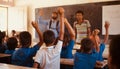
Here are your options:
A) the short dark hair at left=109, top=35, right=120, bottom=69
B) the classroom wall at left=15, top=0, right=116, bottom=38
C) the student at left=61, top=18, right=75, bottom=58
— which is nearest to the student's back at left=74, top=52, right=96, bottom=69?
the student at left=61, top=18, right=75, bottom=58

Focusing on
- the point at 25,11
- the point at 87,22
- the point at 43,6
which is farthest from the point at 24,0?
the point at 87,22

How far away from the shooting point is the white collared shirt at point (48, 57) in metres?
1.90

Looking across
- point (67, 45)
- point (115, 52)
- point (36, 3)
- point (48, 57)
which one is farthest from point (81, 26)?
point (115, 52)

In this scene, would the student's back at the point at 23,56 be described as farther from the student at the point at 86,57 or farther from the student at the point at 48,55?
the student at the point at 86,57

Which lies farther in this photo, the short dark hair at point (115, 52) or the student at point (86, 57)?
the student at point (86, 57)

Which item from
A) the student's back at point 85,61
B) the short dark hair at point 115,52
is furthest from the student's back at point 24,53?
the short dark hair at point 115,52

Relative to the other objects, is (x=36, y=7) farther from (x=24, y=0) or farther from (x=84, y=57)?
(x=84, y=57)

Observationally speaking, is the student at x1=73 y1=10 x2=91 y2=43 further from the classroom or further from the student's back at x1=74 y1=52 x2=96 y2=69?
the student's back at x1=74 y1=52 x2=96 y2=69

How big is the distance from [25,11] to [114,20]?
2.98 metres

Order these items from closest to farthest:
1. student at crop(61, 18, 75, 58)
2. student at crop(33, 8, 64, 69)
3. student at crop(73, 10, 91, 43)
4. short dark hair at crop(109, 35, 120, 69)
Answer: short dark hair at crop(109, 35, 120, 69) < student at crop(33, 8, 64, 69) < student at crop(61, 18, 75, 58) < student at crop(73, 10, 91, 43)

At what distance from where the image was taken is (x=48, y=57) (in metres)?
1.91

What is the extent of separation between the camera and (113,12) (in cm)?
493

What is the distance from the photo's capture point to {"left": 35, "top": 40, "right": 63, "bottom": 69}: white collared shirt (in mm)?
1899

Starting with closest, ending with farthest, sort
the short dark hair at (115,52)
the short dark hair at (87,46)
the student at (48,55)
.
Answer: the short dark hair at (115,52) < the student at (48,55) < the short dark hair at (87,46)
